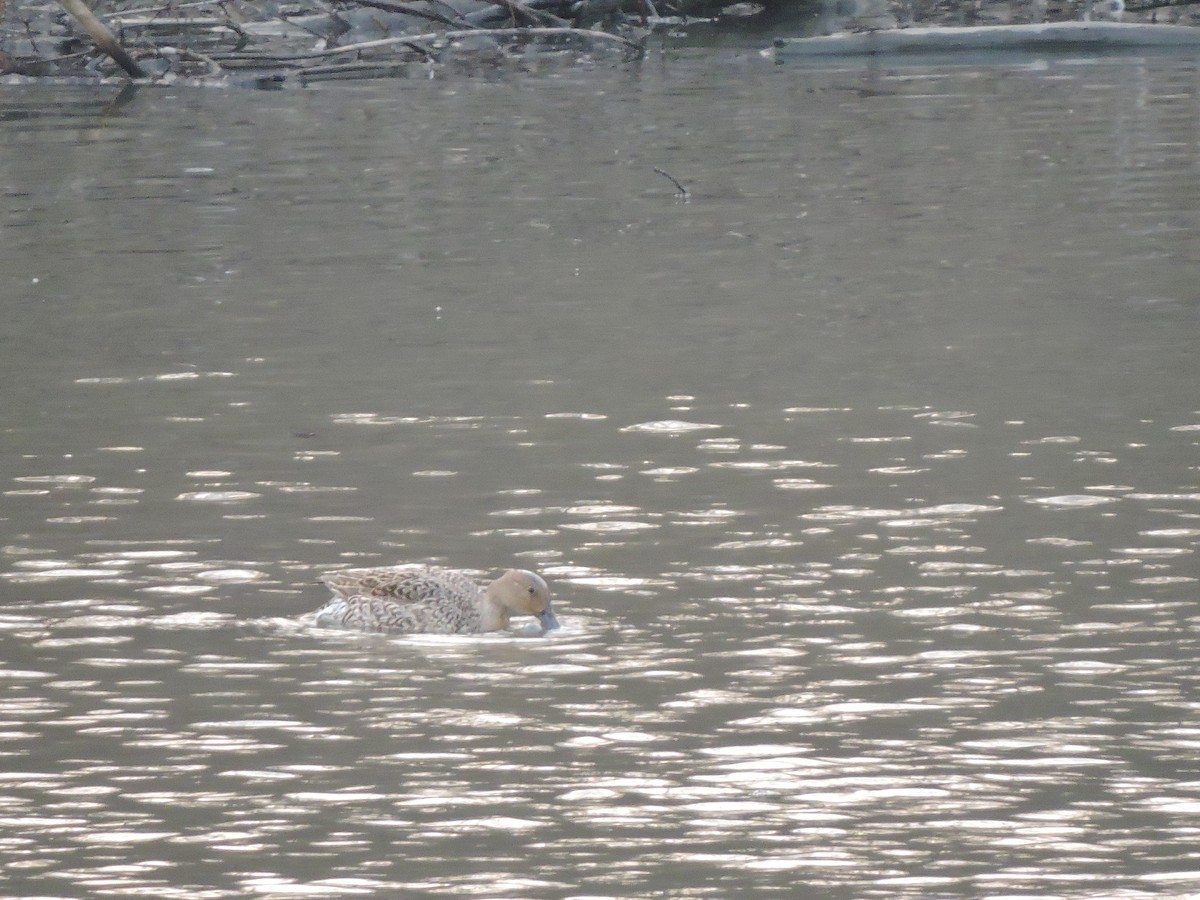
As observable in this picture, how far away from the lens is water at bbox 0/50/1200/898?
7.71 m

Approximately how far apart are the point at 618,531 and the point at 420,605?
1.81 meters

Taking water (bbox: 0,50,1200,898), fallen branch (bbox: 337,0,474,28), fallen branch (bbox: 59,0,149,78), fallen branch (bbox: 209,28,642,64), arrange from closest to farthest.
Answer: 1. water (bbox: 0,50,1200,898)
2. fallen branch (bbox: 59,0,149,78)
3. fallen branch (bbox: 209,28,642,64)
4. fallen branch (bbox: 337,0,474,28)

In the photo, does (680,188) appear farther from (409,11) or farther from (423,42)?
(423,42)

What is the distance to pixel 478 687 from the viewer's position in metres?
9.25

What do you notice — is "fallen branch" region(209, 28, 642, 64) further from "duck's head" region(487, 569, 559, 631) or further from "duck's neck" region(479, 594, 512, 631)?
"duck's head" region(487, 569, 559, 631)

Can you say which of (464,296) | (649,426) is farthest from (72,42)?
(649,426)

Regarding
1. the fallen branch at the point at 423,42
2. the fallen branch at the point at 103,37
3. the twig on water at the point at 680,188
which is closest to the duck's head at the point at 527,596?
the twig on water at the point at 680,188

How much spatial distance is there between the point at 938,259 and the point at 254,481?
8.33 meters

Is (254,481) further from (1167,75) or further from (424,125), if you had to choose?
(1167,75)

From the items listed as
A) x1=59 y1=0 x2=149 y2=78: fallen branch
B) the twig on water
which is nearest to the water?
the twig on water

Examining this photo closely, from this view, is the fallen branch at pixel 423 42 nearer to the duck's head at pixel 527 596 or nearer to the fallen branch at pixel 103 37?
the fallen branch at pixel 103 37

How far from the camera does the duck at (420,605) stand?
32.5ft

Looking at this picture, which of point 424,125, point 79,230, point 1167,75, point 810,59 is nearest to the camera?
point 79,230

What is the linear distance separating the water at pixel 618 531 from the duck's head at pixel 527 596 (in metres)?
0.15
